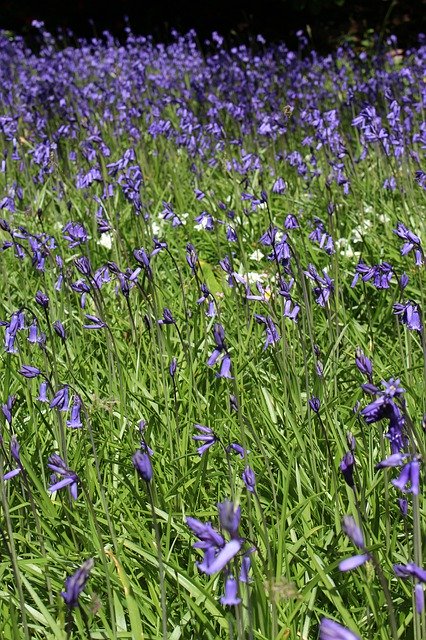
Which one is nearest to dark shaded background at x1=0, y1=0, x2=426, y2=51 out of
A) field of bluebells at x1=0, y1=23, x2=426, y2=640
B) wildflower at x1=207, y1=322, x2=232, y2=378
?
field of bluebells at x1=0, y1=23, x2=426, y2=640

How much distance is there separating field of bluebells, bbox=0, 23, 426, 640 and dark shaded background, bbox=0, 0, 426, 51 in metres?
7.34

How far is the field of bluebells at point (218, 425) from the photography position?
186 centimetres

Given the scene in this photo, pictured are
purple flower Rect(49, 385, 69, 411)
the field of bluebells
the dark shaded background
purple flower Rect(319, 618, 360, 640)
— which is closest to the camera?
purple flower Rect(319, 618, 360, 640)

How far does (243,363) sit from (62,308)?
2.92 feet

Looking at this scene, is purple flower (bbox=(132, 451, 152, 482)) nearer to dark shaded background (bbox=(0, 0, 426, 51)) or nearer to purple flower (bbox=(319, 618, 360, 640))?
purple flower (bbox=(319, 618, 360, 640))

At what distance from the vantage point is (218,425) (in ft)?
9.14

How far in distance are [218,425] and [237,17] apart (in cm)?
1102

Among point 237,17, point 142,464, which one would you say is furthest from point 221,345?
point 237,17

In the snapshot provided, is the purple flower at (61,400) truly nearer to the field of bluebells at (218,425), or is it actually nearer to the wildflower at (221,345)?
the field of bluebells at (218,425)

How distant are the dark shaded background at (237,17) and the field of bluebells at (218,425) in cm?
734

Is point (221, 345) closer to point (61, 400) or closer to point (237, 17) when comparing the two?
point (61, 400)

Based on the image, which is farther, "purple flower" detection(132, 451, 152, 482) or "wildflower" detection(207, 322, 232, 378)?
"wildflower" detection(207, 322, 232, 378)

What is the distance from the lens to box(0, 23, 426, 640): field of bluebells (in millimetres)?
1861

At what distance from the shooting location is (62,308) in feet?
11.2
